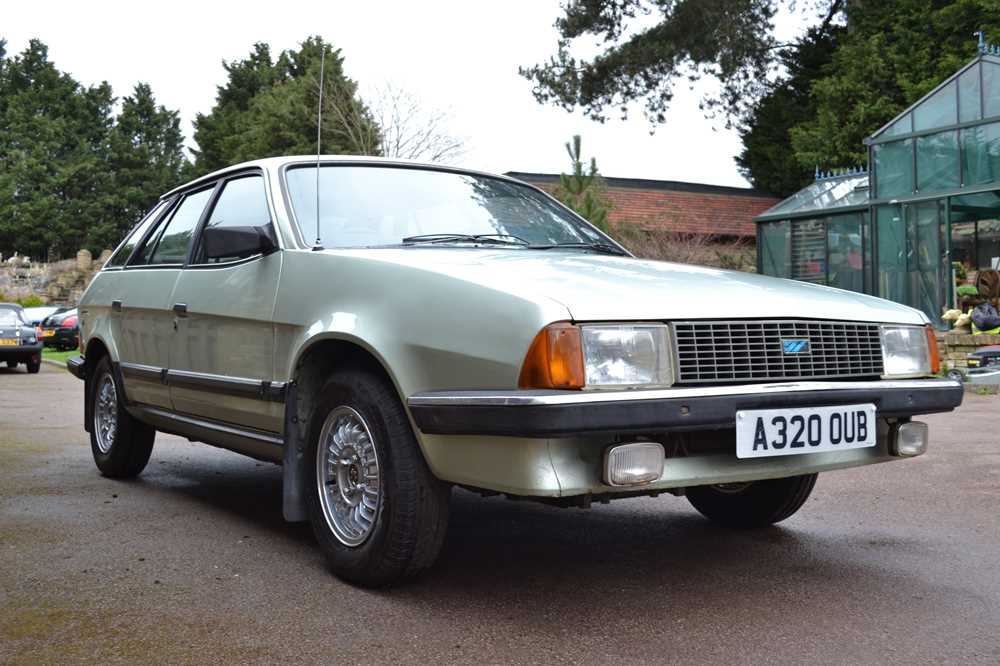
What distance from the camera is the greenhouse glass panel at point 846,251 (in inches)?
753

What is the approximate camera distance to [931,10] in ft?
91.2

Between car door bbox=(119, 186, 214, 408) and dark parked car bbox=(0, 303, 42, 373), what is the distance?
13626 millimetres

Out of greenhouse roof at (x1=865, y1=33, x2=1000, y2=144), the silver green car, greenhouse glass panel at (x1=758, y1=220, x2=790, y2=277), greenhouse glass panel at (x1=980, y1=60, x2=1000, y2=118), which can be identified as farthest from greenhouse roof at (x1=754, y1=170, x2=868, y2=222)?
the silver green car

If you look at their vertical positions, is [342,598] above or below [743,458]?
below

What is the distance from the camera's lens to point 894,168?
56.4 feet

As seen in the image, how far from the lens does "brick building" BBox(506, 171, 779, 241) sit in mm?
30281

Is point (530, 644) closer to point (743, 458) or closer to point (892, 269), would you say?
point (743, 458)

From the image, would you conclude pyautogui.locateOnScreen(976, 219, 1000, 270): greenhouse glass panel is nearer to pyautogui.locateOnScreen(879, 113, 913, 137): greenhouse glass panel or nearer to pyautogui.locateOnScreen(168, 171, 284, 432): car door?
pyautogui.locateOnScreen(879, 113, 913, 137): greenhouse glass panel

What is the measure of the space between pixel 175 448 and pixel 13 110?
6430cm

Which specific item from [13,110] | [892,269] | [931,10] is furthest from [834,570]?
[13,110]

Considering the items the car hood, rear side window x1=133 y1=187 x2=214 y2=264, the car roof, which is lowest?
the car hood

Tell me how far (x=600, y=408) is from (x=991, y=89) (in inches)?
599

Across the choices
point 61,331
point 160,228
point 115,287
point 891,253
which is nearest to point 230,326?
point 160,228

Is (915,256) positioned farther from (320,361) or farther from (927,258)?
(320,361)
